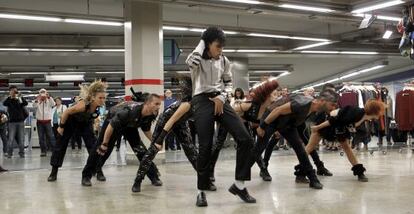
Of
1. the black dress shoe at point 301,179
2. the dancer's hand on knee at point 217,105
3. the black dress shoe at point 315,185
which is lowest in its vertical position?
the black dress shoe at point 301,179

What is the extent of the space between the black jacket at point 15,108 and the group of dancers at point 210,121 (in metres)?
5.44

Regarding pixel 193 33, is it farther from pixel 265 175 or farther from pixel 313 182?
pixel 313 182

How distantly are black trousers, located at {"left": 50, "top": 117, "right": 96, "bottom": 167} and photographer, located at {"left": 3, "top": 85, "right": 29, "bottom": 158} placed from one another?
17.9 ft

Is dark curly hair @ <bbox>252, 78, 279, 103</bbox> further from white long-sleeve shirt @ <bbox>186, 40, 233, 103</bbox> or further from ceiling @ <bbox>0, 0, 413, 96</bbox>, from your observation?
ceiling @ <bbox>0, 0, 413, 96</bbox>

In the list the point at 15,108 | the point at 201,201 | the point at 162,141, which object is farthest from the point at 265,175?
the point at 15,108

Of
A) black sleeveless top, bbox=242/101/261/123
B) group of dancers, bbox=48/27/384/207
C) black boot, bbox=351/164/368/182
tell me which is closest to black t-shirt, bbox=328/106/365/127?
group of dancers, bbox=48/27/384/207

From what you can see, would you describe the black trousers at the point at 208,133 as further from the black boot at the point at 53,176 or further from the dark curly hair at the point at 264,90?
the black boot at the point at 53,176

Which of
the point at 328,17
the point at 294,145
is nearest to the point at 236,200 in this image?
the point at 294,145

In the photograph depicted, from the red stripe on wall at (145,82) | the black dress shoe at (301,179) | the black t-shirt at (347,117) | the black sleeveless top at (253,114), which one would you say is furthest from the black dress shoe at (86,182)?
the red stripe on wall at (145,82)

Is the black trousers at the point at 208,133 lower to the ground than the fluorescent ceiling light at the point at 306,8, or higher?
lower

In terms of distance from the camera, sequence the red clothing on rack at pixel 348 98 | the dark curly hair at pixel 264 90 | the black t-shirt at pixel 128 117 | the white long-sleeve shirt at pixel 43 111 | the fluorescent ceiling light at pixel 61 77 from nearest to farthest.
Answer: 1. the dark curly hair at pixel 264 90
2. the black t-shirt at pixel 128 117
3. the red clothing on rack at pixel 348 98
4. the white long-sleeve shirt at pixel 43 111
5. the fluorescent ceiling light at pixel 61 77

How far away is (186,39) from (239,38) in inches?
77.7

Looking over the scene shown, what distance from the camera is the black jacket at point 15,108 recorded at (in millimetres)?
11695

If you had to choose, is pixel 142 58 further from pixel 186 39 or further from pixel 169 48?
pixel 186 39
